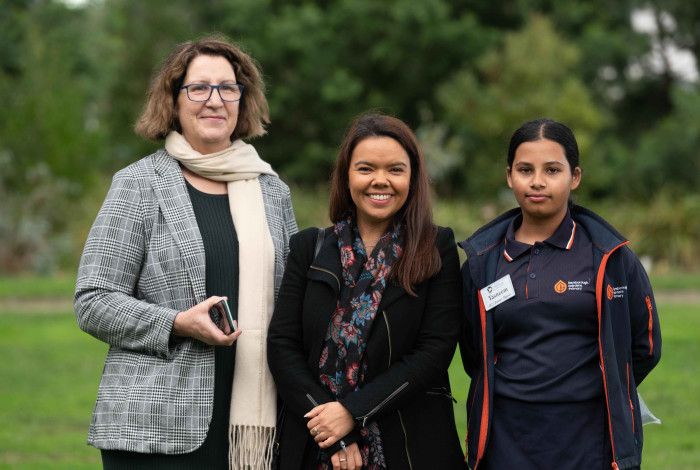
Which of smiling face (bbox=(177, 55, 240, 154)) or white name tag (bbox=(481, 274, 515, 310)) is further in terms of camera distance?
smiling face (bbox=(177, 55, 240, 154))

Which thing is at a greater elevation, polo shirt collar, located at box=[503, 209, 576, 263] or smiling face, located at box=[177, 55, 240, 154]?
smiling face, located at box=[177, 55, 240, 154]

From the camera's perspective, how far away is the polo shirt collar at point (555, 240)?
12.2 ft

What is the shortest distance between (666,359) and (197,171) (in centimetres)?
758

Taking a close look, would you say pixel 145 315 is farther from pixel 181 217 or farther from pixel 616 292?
pixel 616 292

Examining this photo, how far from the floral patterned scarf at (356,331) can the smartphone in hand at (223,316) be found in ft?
1.10

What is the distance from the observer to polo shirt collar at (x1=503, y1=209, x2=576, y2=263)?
3.71m

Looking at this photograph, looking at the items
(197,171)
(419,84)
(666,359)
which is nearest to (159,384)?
(197,171)

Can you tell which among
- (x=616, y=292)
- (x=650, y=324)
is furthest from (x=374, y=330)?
(x=650, y=324)

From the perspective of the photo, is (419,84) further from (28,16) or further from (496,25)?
(28,16)

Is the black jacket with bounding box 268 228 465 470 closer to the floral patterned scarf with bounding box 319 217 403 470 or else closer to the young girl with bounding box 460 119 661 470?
the floral patterned scarf with bounding box 319 217 403 470

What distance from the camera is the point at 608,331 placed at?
139 inches

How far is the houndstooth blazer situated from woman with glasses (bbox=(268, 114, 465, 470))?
313 millimetres

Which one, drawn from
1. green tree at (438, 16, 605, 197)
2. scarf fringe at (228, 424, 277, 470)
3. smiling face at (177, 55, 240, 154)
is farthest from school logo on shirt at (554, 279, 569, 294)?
green tree at (438, 16, 605, 197)

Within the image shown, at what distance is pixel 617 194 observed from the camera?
947 inches
